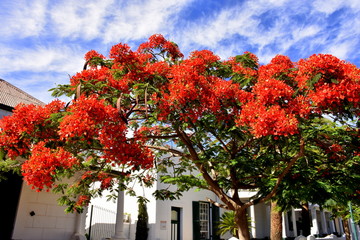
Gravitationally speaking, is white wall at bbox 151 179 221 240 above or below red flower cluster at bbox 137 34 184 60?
below

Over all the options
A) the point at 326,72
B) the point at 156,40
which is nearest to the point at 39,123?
the point at 156,40

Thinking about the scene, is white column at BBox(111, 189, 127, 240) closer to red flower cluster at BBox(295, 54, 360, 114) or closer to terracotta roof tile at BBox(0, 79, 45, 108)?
terracotta roof tile at BBox(0, 79, 45, 108)

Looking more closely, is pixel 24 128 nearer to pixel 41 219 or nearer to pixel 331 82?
pixel 41 219

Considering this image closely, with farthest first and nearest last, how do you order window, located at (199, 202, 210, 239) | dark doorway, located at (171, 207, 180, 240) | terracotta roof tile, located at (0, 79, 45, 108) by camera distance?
1. window, located at (199, 202, 210, 239)
2. dark doorway, located at (171, 207, 180, 240)
3. terracotta roof tile, located at (0, 79, 45, 108)

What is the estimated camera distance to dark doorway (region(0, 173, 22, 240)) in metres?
8.15

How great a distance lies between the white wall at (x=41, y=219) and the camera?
8.62 meters

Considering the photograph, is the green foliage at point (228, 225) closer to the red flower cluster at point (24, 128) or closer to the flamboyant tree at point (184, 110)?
the flamboyant tree at point (184, 110)

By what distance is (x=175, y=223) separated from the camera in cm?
1547

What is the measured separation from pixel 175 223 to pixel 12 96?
974cm

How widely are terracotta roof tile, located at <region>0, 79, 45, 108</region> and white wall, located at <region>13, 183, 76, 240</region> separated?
3.47 meters

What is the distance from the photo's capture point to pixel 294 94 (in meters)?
5.88

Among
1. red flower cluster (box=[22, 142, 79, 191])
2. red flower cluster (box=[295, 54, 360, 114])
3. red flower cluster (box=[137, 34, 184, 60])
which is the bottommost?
red flower cluster (box=[22, 142, 79, 191])

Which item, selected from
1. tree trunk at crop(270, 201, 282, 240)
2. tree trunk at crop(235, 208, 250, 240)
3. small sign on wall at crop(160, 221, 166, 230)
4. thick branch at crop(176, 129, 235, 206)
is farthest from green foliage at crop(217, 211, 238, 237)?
thick branch at crop(176, 129, 235, 206)

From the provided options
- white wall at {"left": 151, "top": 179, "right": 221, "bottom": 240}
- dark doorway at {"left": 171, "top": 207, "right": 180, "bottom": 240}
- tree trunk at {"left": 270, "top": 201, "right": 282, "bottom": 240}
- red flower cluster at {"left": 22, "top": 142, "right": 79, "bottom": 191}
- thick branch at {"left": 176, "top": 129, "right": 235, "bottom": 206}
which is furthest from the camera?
dark doorway at {"left": 171, "top": 207, "right": 180, "bottom": 240}
